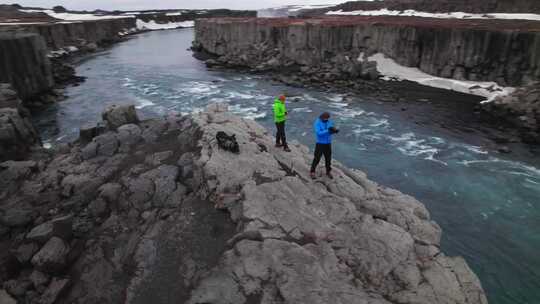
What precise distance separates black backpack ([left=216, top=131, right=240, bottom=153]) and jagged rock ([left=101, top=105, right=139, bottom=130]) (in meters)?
7.75

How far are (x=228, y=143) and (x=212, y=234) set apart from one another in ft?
15.9

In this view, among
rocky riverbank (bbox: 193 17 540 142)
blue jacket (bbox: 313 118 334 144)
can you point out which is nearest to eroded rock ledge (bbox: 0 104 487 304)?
blue jacket (bbox: 313 118 334 144)

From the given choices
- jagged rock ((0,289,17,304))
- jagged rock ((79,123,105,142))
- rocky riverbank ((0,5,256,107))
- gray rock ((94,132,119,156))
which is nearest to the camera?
jagged rock ((0,289,17,304))

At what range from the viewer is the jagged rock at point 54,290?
9.73 metres

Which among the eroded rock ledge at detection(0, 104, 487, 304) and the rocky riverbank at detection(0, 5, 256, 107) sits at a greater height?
the rocky riverbank at detection(0, 5, 256, 107)

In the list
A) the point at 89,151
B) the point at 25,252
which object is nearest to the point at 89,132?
the point at 89,151

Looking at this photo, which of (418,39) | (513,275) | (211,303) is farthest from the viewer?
(418,39)

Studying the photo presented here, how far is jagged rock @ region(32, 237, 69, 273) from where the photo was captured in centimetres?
1059

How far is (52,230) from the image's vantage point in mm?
11625

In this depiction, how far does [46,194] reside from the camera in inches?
564

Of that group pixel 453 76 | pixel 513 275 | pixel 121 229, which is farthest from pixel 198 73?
pixel 513 275

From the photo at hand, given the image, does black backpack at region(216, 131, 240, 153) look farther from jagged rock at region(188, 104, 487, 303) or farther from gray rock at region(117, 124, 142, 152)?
gray rock at region(117, 124, 142, 152)

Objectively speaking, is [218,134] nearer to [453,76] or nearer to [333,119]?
[333,119]

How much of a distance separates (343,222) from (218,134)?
6.73 meters
